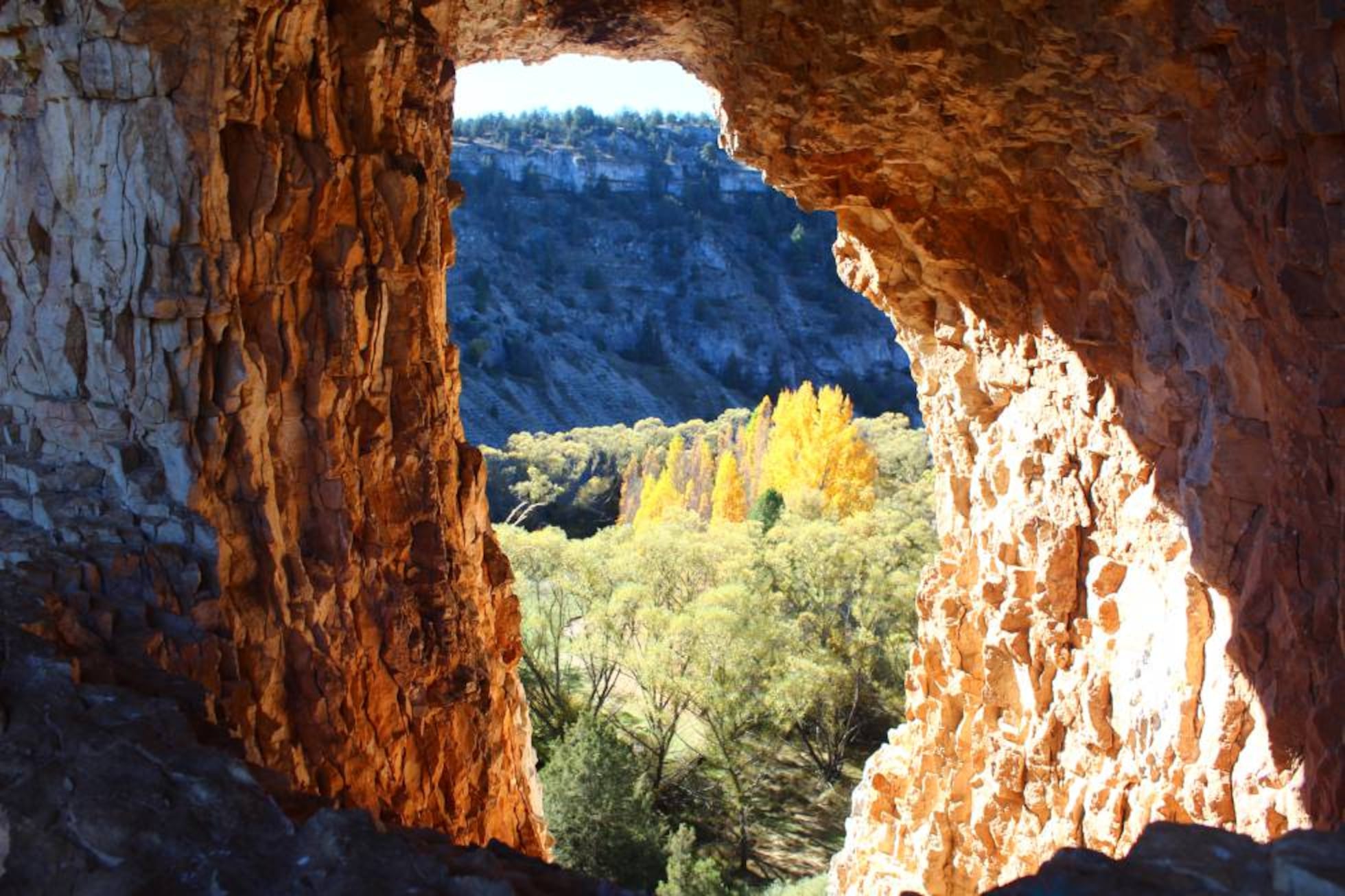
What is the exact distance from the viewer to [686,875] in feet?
46.1

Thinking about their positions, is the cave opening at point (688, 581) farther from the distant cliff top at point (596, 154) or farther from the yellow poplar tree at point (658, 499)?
the distant cliff top at point (596, 154)

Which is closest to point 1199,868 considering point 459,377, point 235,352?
point 235,352

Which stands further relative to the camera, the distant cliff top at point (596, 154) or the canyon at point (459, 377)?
the distant cliff top at point (596, 154)

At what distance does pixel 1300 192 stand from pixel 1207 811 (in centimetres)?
390

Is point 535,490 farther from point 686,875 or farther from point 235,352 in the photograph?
point 235,352

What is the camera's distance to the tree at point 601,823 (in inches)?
573

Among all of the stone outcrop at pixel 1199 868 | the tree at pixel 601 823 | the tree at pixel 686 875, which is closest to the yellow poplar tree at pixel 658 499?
the tree at pixel 601 823

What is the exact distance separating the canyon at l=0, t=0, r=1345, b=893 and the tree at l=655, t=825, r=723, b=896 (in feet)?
15.9

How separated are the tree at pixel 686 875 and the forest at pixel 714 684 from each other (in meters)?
0.03

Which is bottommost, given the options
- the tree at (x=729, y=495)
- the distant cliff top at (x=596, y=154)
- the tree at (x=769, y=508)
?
the tree at (x=729, y=495)

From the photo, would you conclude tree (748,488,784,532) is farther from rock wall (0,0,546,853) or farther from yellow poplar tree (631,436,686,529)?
rock wall (0,0,546,853)

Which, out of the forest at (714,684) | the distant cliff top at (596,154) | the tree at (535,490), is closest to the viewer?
the forest at (714,684)

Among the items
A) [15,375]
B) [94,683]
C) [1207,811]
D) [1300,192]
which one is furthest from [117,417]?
[1207,811]

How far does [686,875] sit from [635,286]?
63524mm
